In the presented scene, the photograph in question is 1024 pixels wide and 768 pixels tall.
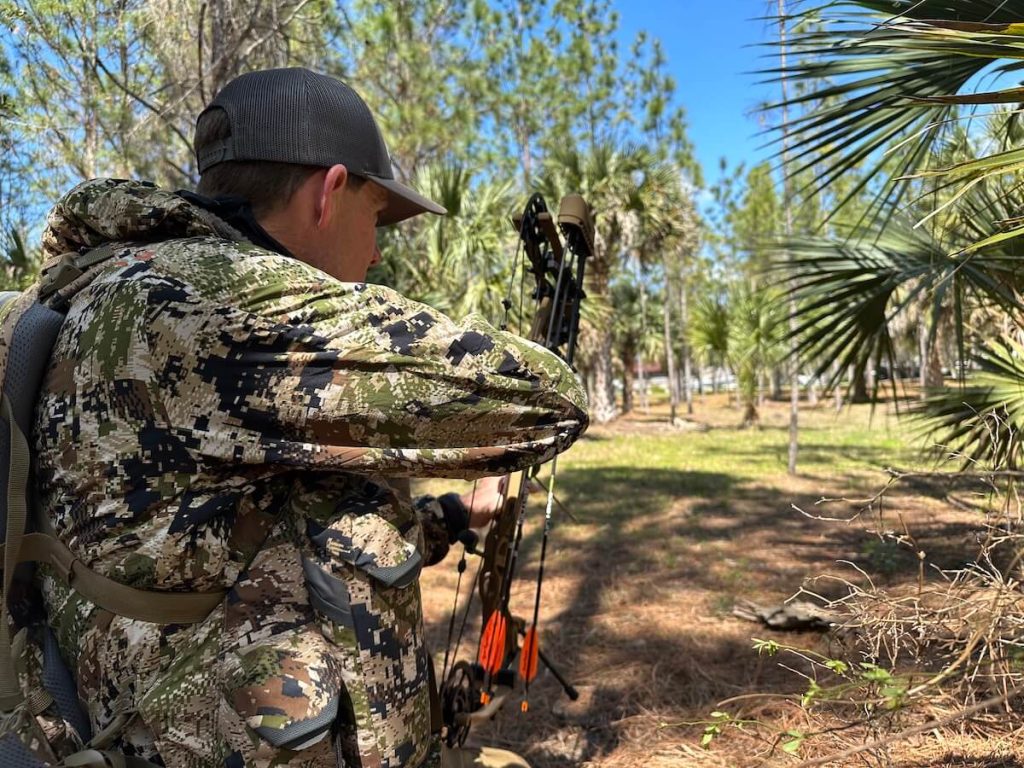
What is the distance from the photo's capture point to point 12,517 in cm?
108

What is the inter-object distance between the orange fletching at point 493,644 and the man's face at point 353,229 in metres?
1.25

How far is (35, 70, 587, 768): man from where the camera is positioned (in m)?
1.04

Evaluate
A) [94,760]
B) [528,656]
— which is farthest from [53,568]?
[528,656]

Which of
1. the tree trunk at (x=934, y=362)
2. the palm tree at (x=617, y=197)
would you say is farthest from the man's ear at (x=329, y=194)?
the palm tree at (x=617, y=197)

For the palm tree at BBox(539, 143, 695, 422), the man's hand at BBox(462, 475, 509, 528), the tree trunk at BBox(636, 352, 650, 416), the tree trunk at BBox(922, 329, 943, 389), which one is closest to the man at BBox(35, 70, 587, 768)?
the man's hand at BBox(462, 475, 509, 528)

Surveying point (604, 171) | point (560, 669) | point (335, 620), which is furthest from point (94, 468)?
point (604, 171)

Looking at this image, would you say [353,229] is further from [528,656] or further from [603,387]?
[603,387]

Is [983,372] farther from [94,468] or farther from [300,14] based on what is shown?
[300,14]

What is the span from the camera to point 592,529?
22.9 feet

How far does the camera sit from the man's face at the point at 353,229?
133cm

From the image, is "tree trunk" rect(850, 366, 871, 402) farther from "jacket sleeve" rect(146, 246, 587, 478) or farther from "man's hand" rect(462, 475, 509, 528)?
"jacket sleeve" rect(146, 246, 587, 478)

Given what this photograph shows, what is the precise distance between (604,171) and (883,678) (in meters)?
13.8

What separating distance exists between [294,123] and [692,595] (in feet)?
14.1

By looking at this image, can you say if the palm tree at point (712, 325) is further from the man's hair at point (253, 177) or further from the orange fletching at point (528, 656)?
the man's hair at point (253, 177)
